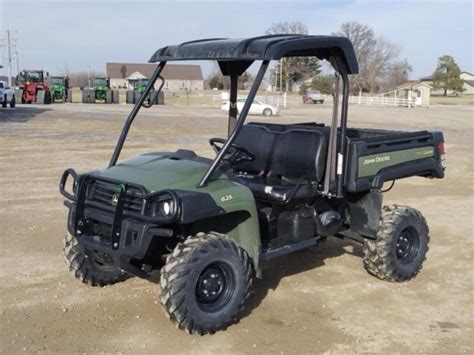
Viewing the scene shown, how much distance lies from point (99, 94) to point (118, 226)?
4211 cm

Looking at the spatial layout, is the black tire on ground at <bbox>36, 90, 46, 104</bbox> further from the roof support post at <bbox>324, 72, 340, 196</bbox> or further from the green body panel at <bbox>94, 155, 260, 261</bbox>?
the roof support post at <bbox>324, 72, 340, 196</bbox>

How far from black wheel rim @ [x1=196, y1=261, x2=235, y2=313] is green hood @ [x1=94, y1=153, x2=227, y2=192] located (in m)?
0.61

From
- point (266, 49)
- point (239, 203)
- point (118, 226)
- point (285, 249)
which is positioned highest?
point (266, 49)

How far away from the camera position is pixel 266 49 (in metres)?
4.20

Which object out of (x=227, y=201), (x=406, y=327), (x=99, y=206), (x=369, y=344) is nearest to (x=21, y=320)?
(x=99, y=206)

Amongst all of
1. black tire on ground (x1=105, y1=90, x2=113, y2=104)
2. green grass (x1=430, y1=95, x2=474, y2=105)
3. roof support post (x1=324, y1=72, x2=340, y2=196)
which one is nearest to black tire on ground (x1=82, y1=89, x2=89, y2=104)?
black tire on ground (x1=105, y1=90, x2=113, y2=104)

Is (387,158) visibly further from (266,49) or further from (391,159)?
(266,49)

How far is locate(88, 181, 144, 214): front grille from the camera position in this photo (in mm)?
4160

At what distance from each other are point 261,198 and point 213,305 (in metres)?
1.00

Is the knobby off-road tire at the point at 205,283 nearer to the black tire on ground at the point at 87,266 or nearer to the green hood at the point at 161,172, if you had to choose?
the green hood at the point at 161,172

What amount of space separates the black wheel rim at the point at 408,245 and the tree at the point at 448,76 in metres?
95.9

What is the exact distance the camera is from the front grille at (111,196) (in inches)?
164

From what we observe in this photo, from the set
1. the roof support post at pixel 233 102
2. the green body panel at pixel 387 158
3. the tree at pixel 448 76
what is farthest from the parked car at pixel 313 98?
the roof support post at pixel 233 102

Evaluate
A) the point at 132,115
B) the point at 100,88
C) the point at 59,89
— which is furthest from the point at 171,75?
the point at 132,115
